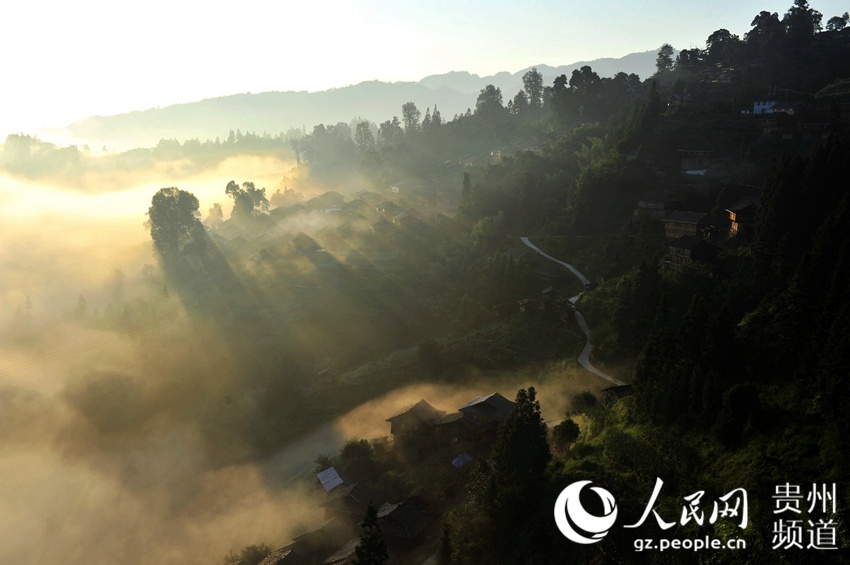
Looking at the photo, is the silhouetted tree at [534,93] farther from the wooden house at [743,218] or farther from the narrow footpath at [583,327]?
the wooden house at [743,218]

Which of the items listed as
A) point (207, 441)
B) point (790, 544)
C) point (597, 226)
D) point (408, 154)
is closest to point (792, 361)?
point (790, 544)

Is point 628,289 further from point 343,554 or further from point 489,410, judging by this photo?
point 343,554

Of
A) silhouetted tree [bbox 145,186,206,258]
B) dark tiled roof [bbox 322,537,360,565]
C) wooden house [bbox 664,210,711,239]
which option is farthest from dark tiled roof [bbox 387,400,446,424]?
silhouetted tree [bbox 145,186,206,258]

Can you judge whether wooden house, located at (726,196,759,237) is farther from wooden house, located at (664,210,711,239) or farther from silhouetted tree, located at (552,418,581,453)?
silhouetted tree, located at (552,418,581,453)

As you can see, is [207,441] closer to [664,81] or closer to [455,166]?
[455,166]

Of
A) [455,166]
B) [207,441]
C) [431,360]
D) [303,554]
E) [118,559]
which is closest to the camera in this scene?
[303,554]

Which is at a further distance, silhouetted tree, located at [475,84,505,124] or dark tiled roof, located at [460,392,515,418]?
silhouetted tree, located at [475,84,505,124]

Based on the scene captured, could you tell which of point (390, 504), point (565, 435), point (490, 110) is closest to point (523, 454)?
point (565, 435)
